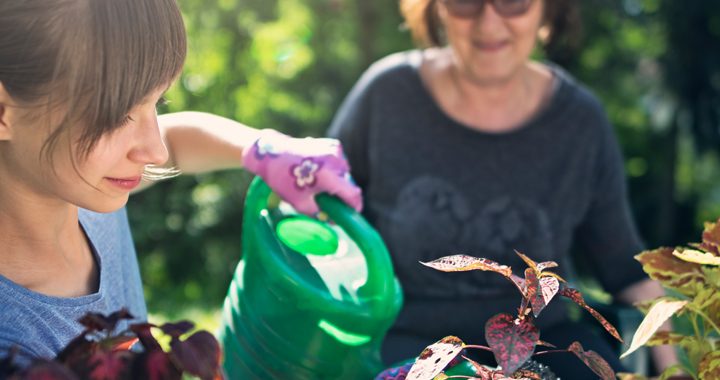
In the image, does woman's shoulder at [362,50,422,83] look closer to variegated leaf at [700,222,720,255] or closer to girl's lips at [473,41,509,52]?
girl's lips at [473,41,509,52]

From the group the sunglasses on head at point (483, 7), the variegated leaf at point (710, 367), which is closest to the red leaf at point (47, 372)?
the variegated leaf at point (710, 367)

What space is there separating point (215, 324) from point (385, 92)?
48.7 inches

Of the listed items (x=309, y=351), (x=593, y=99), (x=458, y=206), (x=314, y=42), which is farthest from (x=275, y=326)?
(x=314, y=42)

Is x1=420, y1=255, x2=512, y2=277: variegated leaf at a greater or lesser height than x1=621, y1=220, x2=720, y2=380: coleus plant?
greater

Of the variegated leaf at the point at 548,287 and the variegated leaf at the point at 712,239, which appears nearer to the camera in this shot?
the variegated leaf at the point at 548,287

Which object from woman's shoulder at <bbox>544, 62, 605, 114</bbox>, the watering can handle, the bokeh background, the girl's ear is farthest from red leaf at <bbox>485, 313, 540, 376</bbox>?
the bokeh background

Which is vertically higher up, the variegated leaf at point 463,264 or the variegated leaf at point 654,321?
the variegated leaf at point 463,264

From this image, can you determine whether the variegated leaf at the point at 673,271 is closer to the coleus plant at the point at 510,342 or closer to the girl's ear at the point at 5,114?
the coleus plant at the point at 510,342

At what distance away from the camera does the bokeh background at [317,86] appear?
3.26m

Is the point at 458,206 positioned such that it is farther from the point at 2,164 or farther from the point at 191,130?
the point at 2,164

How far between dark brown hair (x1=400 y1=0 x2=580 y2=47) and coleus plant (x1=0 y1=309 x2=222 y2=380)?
1.46 metres

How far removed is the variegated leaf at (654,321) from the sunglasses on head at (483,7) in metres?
1.02

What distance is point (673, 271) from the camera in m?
1.06

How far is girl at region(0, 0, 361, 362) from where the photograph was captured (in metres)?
0.95
